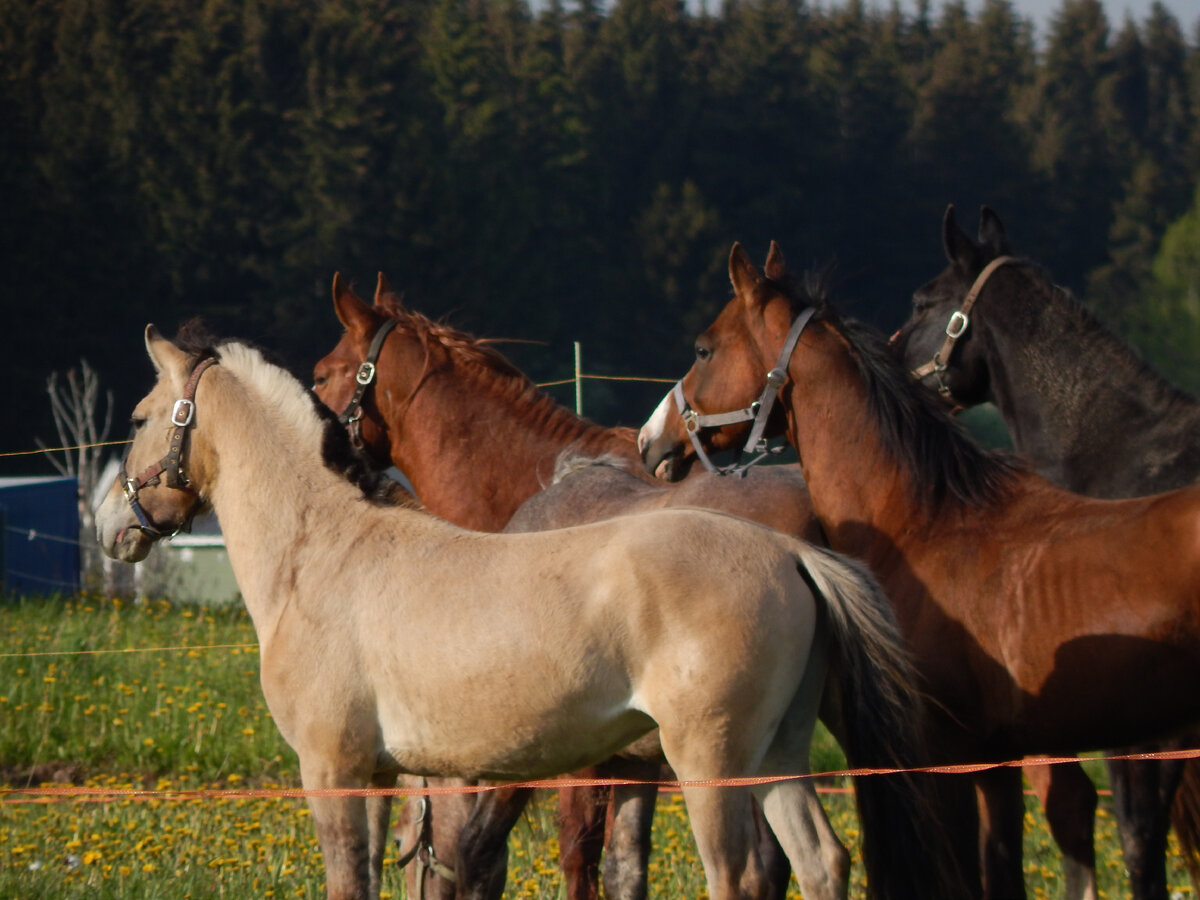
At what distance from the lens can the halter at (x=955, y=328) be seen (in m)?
5.62

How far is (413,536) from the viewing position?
4164mm

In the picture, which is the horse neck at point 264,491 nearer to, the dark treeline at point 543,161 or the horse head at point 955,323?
the horse head at point 955,323

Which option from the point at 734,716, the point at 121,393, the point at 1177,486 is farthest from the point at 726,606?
the point at 121,393

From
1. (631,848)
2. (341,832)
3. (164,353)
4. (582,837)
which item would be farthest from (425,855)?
(164,353)

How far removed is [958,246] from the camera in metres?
5.63

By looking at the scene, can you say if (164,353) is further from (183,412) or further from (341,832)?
(341,832)

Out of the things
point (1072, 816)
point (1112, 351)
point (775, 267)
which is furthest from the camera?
point (1112, 351)

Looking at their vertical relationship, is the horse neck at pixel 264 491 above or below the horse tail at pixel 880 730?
above

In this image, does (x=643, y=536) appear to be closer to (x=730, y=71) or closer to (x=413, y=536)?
(x=413, y=536)

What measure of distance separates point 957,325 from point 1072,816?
185cm

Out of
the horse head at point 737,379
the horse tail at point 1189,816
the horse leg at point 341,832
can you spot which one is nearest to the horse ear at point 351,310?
the horse head at point 737,379

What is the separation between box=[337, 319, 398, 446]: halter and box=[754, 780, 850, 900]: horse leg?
2.83 m

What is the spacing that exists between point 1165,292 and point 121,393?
35780 mm

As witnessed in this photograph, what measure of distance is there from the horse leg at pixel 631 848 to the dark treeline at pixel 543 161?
19.9 m
